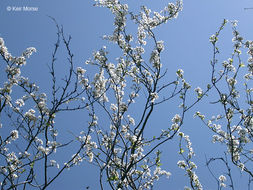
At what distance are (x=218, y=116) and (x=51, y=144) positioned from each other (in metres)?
4.39

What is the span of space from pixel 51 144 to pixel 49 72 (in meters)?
1.60

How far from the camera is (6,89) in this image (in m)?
5.92

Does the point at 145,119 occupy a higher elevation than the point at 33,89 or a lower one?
lower

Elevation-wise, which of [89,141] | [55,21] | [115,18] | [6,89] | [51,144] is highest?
[115,18]

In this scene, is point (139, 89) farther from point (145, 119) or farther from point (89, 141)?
point (89, 141)

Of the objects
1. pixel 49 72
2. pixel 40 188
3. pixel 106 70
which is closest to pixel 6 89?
pixel 49 72

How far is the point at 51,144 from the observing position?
235 inches

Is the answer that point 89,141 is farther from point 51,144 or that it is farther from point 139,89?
point 139,89

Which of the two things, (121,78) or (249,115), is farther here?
(121,78)

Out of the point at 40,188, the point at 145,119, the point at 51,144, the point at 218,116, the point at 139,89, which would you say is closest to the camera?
the point at 40,188

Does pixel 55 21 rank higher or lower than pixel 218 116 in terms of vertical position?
higher

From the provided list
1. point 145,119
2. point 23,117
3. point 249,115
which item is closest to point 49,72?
point 23,117

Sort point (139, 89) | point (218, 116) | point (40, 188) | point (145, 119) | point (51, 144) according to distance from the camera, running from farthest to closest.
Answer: point (139, 89) → point (218, 116) → point (145, 119) → point (51, 144) → point (40, 188)

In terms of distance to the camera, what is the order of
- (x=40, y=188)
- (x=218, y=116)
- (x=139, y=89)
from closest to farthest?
1. (x=40, y=188)
2. (x=218, y=116)
3. (x=139, y=89)
